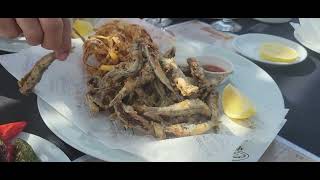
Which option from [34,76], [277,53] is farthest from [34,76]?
[277,53]

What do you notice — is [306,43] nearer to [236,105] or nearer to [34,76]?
[236,105]

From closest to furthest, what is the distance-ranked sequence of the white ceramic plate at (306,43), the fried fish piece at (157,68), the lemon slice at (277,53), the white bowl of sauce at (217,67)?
the fried fish piece at (157,68)
the white bowl of sauce at (217,67)
the lemon slice at (277,53)
the white ceramic plate at (306,43)

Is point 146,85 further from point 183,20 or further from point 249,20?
point 249,20

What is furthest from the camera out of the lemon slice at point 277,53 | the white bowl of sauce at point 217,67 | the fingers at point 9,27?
the lemon slice at point 277,53

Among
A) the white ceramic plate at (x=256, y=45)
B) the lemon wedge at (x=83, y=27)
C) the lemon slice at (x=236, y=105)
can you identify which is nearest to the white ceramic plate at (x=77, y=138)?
the lemon slice at (x=236, y=105)

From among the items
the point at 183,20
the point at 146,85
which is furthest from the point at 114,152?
the point at 183,20

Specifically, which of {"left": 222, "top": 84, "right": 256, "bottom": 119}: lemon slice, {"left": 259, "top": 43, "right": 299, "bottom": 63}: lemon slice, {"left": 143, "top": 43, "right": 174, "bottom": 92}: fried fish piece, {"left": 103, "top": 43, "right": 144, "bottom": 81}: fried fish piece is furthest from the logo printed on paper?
{"left": 259, "top": 43, "right": 299, "bottom": 63}: lemon slice

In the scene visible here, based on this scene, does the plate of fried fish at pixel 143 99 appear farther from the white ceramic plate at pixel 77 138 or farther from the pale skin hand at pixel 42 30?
the pale skin hand at pixel 42 30
